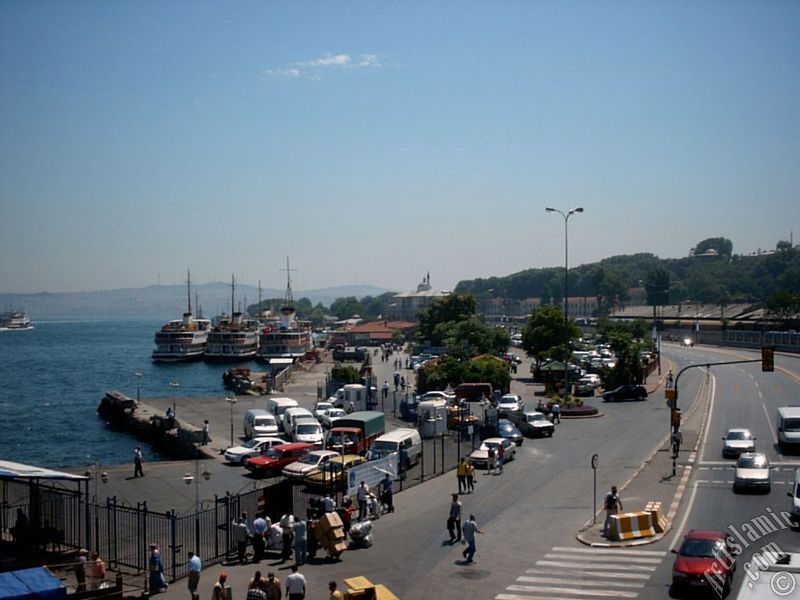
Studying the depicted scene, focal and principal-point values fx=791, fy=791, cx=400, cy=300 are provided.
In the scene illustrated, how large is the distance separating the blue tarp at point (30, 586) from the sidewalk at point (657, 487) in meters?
12.4

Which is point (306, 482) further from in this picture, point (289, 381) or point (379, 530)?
point (289, 381)

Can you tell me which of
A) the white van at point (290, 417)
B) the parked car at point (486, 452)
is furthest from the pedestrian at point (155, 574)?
the white van at point (290, 417)

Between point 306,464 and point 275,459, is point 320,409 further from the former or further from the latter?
point 306,464

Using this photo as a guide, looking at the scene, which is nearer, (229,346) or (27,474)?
(27,474)

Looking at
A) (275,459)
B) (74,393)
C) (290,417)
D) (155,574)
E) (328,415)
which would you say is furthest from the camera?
(74,393)

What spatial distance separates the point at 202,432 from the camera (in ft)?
129

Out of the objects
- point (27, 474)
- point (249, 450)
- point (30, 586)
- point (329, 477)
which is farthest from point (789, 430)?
point (30, 586)

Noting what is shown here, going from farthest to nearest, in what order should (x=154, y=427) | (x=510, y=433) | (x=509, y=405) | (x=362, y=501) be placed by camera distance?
(x=154, y=427)
(x=509, y=405)
(x=510, y=433)
(x=362, y=501)

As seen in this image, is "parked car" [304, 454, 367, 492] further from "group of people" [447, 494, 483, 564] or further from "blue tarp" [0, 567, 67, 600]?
"blue tarp" [0, 567, 67, 600]

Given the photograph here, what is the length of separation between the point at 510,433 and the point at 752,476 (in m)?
12.3

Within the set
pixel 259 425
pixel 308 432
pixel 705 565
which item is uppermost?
pixel 705 565

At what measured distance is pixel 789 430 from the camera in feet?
106

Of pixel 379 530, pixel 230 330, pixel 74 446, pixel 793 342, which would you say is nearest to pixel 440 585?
pixel 379 530

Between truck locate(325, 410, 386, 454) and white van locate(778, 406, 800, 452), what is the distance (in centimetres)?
1684
